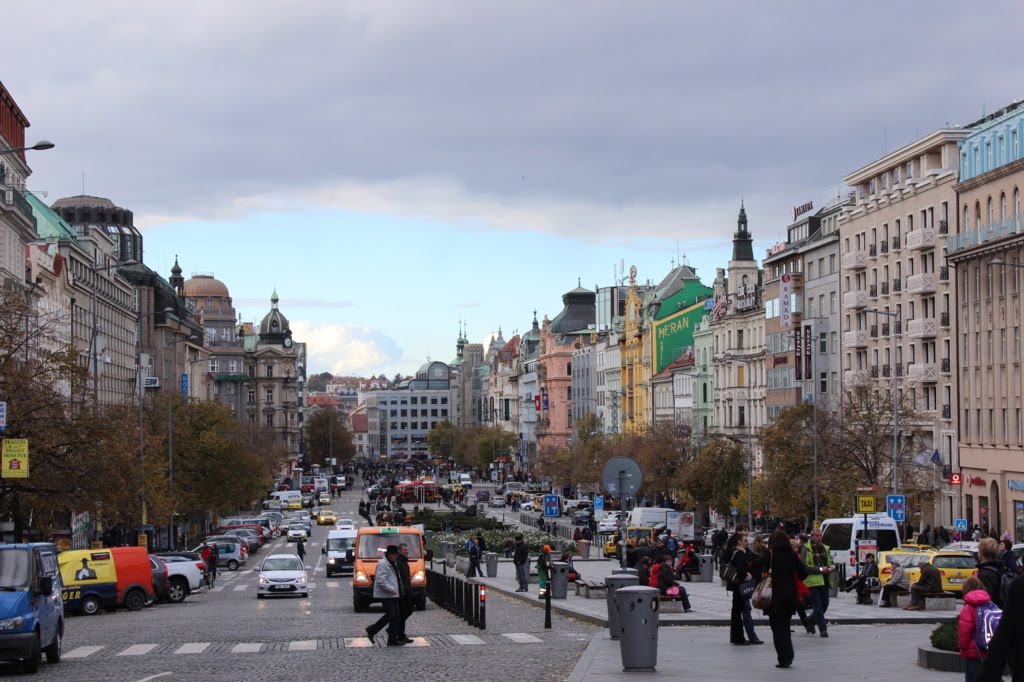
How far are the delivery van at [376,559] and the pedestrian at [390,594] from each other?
11.4 metres

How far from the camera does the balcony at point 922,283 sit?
81938 millimetres

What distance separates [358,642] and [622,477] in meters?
4.88

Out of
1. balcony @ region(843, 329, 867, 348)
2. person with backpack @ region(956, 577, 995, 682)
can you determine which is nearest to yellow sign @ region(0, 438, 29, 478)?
person with backpack @ region(956, 577, 995, 682)

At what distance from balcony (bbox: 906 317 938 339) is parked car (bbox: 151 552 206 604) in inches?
1583

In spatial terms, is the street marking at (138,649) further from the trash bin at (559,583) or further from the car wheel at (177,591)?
the car wheel at (177,591)

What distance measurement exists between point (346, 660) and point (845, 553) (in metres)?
28.3

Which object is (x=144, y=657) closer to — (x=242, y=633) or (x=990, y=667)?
(x=242, y=633)

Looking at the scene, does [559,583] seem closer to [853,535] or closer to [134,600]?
[134,600]

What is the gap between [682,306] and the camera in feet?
503

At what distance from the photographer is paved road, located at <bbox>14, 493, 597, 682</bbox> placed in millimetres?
22266

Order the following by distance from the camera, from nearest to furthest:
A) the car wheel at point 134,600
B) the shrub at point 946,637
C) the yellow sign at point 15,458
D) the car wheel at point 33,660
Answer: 1. the shrub at point 946,637
2. the car wheel at point 33,660
3. the yellow sign at point 15,458
4. the car wheel at point 134,600

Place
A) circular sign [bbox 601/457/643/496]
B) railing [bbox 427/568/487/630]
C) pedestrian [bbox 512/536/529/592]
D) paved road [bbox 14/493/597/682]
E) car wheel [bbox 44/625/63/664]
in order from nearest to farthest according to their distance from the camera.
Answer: paved road [bbox 14/493/597/682] → car wheel [bbox 44/625/63/664] → circular sign [bbox 601/457/643/496] → railing [bbox 427/568/487/630] → pedestrian [bbox 512/536/529/592]

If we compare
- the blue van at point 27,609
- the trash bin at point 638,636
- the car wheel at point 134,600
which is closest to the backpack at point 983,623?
the trash bin at point 638,636

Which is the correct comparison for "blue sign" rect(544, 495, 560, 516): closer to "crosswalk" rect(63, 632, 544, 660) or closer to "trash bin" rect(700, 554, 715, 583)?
"trash bin" rect(700, 554, 715, 583)
